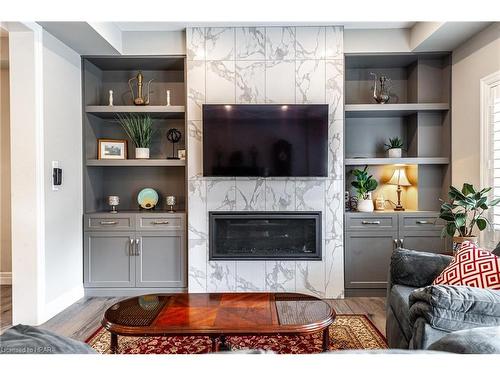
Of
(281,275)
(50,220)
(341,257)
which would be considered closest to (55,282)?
(50,220)

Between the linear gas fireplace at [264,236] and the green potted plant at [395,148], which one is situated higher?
the green potted plant at [395,148]

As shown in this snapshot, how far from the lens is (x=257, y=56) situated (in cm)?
377

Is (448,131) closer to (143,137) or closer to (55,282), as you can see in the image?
(143,137)

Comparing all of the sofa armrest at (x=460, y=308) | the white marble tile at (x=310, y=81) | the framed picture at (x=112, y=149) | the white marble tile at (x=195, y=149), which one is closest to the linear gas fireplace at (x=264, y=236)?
the white marble tile at (x=195, y=149)

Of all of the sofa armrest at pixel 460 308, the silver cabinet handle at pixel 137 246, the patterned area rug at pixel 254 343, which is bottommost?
the patterned area rug at pixel 254 343

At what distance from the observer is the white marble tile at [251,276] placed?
12.4ft

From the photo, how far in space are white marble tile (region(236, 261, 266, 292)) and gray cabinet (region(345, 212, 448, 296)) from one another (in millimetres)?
882

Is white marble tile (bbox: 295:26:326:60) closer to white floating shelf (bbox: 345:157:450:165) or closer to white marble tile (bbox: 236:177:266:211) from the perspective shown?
white floating shelf (bbox: 345:157:450:165)

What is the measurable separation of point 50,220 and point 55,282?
582 millimetres

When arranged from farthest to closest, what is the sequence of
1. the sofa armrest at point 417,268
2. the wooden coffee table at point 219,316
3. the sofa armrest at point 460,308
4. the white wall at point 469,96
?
the white wall at point 469,96, the sofa armrest at point 417,268, the wooden coffee table at point 219,316, the sofa armrest at point 460,308

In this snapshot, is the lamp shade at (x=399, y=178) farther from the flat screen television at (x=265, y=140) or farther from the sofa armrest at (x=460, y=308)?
the sofa armrest at (x=460, y=308)

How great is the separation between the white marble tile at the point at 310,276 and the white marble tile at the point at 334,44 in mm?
2139

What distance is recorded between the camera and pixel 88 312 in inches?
134

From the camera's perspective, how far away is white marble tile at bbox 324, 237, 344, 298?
3783 mm
